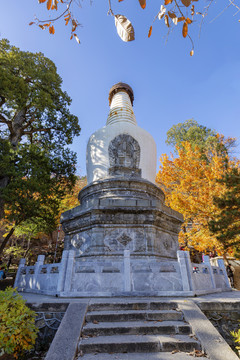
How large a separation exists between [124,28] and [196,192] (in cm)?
1609

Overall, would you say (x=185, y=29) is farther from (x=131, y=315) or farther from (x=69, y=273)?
(x=69, y=273)

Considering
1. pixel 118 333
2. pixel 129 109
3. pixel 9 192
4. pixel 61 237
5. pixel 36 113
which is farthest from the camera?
pixel 61 237

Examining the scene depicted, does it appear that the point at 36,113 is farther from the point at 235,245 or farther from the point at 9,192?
the point at 235,245

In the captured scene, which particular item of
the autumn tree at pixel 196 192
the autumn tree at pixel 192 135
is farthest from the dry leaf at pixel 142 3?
the autumn tree at pixel 192 135

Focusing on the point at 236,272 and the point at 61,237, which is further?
the point at 61,237

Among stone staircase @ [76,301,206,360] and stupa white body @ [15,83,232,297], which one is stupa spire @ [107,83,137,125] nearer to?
stupa white body @ [15,83,232,297]

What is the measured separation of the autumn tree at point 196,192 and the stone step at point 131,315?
32.3 ft

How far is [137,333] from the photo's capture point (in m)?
3.64

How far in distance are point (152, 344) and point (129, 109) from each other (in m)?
13.0

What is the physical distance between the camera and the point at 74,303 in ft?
14.2

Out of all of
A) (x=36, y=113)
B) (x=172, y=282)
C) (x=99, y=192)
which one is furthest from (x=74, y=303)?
(x=36, y=113)

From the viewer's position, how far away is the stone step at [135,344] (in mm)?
3197

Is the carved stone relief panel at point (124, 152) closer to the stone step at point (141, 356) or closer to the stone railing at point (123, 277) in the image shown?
the stone railing at point (123, 277)

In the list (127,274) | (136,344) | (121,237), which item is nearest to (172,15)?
(136,344)
